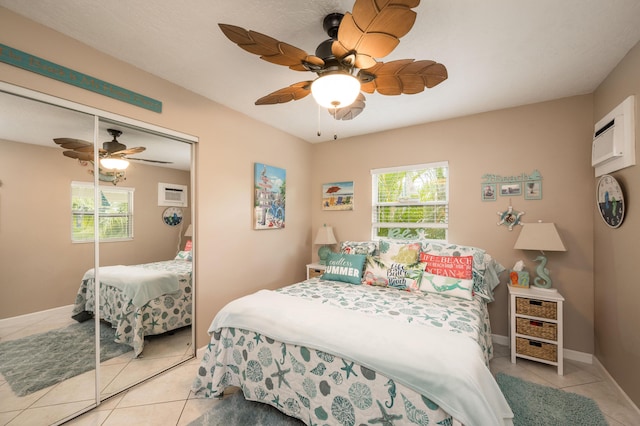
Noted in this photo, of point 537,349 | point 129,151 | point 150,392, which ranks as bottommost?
point 150,392

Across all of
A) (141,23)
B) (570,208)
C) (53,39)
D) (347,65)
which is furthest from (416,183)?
(53,39)

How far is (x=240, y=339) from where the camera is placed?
1.91 m

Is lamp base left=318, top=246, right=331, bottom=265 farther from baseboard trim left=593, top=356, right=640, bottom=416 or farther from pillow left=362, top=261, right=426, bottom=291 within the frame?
baseboard trim left=593, top=356, right=640, bottom=416

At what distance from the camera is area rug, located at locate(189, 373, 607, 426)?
5.75 ft

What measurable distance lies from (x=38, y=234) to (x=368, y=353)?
2226 mm

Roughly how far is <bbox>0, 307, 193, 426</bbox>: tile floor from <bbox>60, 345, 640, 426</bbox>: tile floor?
9cm

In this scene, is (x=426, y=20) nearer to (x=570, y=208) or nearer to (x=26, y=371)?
(x=570, y=208)

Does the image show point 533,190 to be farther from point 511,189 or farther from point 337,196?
point 337,196

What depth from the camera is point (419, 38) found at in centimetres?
177

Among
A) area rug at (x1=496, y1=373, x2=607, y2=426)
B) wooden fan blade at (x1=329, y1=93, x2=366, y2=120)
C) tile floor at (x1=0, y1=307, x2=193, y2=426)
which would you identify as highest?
wooden fan blade at (x1=329, y1=93, x2=366, y2=120)

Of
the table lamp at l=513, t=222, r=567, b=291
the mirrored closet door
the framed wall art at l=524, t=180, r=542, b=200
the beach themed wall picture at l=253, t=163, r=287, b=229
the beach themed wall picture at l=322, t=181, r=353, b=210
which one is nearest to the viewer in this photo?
the mirrored closet door

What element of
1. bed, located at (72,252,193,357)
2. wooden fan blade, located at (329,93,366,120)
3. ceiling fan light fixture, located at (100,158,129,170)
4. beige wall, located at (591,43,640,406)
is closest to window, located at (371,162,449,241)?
beige wall, located at (591,43,640,406)

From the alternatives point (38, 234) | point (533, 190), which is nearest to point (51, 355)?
point (38, 234)

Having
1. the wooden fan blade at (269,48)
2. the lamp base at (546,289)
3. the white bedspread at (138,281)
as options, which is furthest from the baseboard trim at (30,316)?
the lamp base at (546,289)
